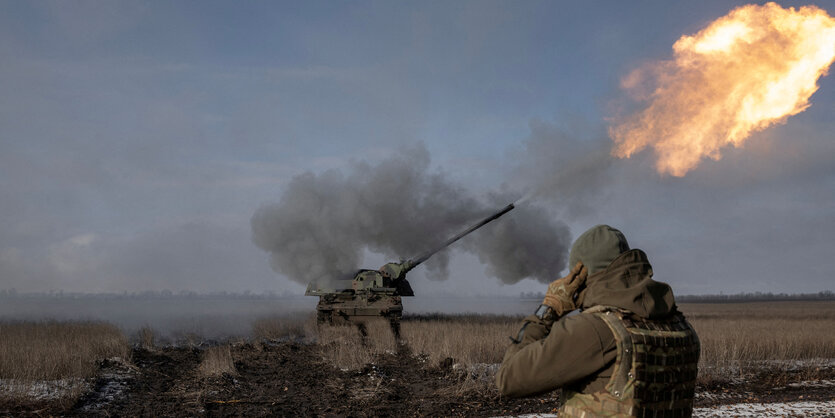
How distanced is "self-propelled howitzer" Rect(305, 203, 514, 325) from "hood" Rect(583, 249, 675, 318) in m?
15.9

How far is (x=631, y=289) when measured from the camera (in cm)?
227

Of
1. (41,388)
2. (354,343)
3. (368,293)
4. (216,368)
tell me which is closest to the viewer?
(41,388)

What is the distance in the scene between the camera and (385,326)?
58.4 feet

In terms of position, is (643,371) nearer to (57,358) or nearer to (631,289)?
(631,289)

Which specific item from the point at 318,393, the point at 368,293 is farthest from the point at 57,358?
the point at 368,293

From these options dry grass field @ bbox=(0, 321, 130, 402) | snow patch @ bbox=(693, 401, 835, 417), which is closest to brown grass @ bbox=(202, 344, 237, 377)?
dry grass field @ bbox=(0, 321, 130, 402)

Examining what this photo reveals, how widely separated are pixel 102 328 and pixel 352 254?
33.4 ft

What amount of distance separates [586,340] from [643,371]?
1.02 feet

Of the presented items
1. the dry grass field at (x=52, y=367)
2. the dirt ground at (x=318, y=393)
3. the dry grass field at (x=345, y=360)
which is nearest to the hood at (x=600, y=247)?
the dirt ground at (x=318, y=393)

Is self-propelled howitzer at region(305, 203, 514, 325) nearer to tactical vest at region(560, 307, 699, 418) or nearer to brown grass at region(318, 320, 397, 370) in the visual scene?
brown grass at region(318, 320, 397, 370)

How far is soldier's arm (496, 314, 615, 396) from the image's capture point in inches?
86.5

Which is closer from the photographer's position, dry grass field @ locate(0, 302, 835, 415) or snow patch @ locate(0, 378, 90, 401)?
snow patch @ locate(0, 378, 90, 401)

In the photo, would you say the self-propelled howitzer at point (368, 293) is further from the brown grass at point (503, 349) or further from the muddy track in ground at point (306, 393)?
the muddy track in ground at point (306, 393)

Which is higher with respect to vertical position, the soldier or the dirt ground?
the soldier
